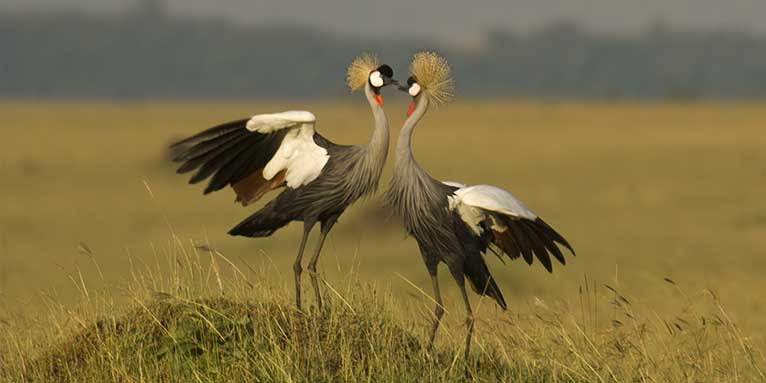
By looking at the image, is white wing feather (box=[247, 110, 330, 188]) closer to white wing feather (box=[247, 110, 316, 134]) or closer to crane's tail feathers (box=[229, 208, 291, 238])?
white wing feather (box=[247, 110, 316, 134])

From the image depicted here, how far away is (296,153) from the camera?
6336mm

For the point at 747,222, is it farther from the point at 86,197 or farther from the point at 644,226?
the point at 86,197

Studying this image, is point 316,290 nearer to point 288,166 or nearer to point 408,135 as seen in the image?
point 288,166

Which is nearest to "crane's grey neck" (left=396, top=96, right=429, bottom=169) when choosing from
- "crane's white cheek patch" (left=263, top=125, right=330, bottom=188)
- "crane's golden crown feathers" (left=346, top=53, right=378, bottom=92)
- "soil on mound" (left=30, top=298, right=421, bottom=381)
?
"crane's golden crown feathers" (left=346, top=53, right=378, bottom=92)

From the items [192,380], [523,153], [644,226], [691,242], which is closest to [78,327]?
[192,380]

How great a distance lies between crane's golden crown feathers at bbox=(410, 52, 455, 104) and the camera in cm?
594

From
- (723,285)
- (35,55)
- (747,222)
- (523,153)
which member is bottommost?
(35,55)

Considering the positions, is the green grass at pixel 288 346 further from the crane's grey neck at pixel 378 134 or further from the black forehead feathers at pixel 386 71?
the black forehead feathers at pixel 386 71

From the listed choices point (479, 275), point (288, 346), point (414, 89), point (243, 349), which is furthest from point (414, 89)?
point (243, 349)

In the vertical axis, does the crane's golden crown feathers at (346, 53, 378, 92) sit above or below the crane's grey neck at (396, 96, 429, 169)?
above

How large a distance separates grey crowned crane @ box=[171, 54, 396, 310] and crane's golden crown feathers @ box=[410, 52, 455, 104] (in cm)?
14

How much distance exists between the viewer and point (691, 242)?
57.6 ft

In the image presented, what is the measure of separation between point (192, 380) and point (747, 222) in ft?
51.6

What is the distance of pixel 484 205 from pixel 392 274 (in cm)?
841
